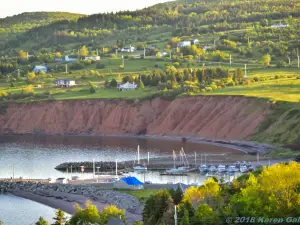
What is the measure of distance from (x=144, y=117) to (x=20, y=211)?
66.2 meters

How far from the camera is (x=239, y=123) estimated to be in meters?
129

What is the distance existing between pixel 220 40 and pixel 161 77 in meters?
35.3

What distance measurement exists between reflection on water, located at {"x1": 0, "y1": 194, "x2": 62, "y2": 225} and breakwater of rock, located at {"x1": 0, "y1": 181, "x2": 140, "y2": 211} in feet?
9.11

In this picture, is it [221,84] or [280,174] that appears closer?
[280,174]

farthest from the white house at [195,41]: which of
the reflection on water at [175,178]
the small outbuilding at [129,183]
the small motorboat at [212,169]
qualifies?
the small outbuilding at [129,183]

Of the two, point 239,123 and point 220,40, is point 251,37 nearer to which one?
point 220,40

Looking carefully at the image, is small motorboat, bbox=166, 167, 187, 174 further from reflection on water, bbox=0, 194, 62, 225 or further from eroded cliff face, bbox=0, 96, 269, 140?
eroded cliff face, bbox=0, 96, 269, 140

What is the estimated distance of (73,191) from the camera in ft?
293

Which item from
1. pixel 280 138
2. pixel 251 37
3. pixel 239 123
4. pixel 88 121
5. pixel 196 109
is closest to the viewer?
pixel 280 138

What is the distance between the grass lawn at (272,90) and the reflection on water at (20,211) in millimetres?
49679

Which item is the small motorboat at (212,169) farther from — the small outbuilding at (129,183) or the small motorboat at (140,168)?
the small outbuilding at (129,183)

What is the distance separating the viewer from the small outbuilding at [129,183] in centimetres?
8875

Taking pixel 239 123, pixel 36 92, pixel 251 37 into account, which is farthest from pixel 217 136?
pixel 251 37

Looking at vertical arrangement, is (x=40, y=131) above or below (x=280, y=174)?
below
